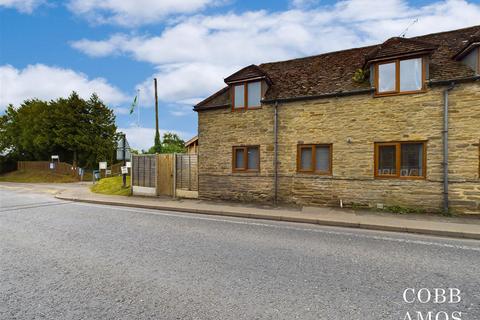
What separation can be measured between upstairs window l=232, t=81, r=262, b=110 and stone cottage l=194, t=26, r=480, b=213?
50 mm

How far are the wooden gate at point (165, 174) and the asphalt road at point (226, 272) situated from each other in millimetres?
6554

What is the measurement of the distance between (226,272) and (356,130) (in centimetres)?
860

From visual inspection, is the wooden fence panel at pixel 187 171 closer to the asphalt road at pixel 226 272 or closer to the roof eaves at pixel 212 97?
the roof eaves at pixel 212 97

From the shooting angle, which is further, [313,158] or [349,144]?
[313,158]

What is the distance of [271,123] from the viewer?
1227cm

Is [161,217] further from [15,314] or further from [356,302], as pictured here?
[356,302]

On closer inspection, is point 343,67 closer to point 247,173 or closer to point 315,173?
point 315,173

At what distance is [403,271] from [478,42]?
915 cm

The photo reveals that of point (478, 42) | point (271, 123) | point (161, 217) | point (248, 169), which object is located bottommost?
point (161, 217)

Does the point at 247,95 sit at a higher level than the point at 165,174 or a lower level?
higher

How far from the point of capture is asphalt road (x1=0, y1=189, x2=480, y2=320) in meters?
3.40

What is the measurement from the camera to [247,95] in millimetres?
12914

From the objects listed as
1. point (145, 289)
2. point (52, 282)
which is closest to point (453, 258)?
point (145, 289)
